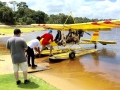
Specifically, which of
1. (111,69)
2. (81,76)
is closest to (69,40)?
(111,69)

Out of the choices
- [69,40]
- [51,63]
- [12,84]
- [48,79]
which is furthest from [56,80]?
[69,40]

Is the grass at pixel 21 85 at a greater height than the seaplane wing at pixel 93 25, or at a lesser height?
lesser

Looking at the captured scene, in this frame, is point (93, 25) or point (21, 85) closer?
point (21, 85)

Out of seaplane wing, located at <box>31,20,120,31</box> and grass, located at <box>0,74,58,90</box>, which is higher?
seaplane wing, located at <box>31,20,120,31</box>

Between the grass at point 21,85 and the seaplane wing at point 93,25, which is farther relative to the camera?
the seaplane wing at point 93,25

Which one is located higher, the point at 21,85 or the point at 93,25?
the point at 93,25

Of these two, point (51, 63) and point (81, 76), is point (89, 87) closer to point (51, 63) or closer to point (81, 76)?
point (81, 76)

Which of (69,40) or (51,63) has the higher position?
(69,40)

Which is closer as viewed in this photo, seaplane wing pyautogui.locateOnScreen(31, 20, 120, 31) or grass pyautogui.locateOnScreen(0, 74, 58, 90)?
grass pyautogui.locateOnScreen(0, 74, 58, 90)

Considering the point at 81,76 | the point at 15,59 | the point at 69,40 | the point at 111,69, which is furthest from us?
the point at 69,40

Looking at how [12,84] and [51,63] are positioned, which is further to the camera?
[51,63]

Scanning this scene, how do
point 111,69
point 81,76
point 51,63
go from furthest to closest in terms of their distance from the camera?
point 51,63 < point 111,69 < point 81,76

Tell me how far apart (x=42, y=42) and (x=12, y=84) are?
612 centimetres

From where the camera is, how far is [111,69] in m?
11.8
